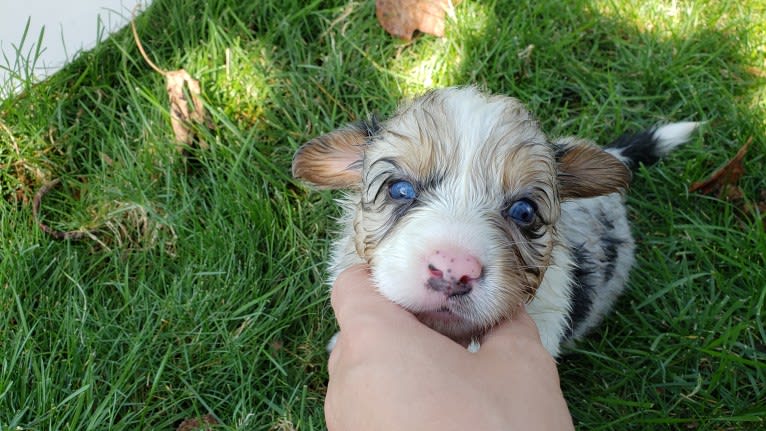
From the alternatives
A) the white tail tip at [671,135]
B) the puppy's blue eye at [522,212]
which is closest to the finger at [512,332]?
the puppy's blue eye at [522,212]

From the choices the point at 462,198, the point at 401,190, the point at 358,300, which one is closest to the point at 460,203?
the point at 462,198

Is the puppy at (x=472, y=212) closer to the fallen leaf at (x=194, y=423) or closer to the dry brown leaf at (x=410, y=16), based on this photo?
the fallen leaf at (x=194, y=423)

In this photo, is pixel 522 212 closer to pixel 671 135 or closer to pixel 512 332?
pixel 512 332

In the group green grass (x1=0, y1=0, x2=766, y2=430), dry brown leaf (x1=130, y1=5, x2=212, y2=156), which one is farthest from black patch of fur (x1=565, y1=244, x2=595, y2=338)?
dry brown leaf (x1=130, y1=5, x2=212, y2=156)

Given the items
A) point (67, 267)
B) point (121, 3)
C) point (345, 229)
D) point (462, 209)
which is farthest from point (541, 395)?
point (121, 3)

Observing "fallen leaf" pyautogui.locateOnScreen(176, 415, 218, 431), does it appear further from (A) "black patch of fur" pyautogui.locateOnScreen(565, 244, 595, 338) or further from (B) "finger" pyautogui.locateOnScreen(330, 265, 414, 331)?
(A) "black patch of fur" pyautogui.locateOnScreen(565, 244, 595, 338)

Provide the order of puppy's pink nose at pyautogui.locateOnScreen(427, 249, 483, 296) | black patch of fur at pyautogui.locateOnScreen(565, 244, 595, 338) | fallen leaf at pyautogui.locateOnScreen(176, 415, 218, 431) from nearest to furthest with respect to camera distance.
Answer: puppy's pink nose at pyautogui.locateOnScreen(427, 249, 483, 296) → black patch of fur at pyautogui.locateOnScreen(565, 244, 595, 338) → fallen leaf at pyautogui.locateOnScreen(176, 415, 218, 431)
